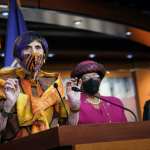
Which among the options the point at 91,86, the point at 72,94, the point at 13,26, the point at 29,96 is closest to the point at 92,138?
the point at 72,94

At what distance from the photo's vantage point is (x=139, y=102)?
320 inches

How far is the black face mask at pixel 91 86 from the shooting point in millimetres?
2707

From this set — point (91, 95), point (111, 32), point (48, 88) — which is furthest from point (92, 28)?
point (48, 88)

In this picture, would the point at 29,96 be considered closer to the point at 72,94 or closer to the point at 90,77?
the point at 72,94

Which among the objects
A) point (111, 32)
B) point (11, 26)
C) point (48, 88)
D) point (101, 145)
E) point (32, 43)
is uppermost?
point (111, 32)

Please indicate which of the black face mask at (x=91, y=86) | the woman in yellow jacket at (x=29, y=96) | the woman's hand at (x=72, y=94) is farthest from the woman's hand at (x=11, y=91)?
the black face mask at (x=91, y=86)

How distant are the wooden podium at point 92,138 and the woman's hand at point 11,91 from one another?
0.31m

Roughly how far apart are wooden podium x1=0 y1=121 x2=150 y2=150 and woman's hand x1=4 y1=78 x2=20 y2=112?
Result: 31 centimetres

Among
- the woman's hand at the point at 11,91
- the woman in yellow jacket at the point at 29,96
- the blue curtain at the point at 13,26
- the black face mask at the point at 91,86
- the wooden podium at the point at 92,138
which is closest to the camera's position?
the wooden podium at the point at 92,138

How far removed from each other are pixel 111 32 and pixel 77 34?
1.11 meters

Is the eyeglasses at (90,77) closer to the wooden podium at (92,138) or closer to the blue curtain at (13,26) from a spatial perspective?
the wooden podium at (92,138)

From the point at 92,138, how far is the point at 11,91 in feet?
1.78

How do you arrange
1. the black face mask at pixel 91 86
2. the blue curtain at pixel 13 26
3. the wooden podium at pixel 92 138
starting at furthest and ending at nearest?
1. the blue curtain at pixel 13 26
2. the black face mask at pixel 91 86
3. the wooden podium at pixel 92 138

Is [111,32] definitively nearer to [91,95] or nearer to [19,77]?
[91,95]
